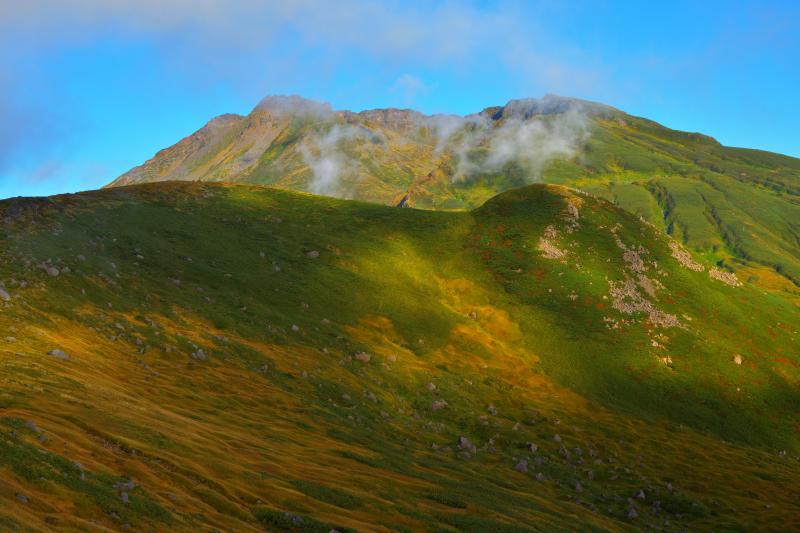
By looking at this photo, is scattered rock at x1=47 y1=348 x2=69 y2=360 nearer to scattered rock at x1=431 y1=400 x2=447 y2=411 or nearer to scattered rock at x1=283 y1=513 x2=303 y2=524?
scattered rock at x1=283 y1=513 x2=303 y2=524

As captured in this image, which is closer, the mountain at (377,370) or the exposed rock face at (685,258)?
the mountain at (377,370)

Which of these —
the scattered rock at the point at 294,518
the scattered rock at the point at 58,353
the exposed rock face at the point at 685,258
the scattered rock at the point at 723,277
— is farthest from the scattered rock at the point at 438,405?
the scattered rock at the point at 723,277

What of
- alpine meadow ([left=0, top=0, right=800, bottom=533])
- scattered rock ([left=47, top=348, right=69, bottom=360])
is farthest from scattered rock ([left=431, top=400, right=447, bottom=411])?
scattered rock ([left=47, top=348, right=69, bottom=360])

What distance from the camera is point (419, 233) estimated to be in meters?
98.5

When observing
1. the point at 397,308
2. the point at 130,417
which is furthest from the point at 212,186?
the point at 130,417

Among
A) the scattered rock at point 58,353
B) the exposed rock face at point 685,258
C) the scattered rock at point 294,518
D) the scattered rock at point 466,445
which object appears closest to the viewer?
the scattered rock at point 294,518

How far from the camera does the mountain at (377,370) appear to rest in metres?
21.5

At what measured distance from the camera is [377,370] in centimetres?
5384

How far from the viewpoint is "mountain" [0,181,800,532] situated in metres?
21.5

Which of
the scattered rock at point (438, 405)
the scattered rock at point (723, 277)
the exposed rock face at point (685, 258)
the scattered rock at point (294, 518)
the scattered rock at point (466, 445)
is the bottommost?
the scattered rock at point (466, 445)

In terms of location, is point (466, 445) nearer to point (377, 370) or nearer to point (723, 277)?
point (377, 370)

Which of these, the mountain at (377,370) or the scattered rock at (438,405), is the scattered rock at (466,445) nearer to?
the mountain at (377,370)

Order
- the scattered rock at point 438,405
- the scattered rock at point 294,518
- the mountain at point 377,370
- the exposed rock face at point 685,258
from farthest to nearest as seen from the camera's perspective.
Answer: the exposed rock face at point 685,258 < the scattered rock at point 438,405 < the mountain at point 377,370 < the scattered rock at point 294,518

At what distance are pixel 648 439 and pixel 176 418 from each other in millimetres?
48350
